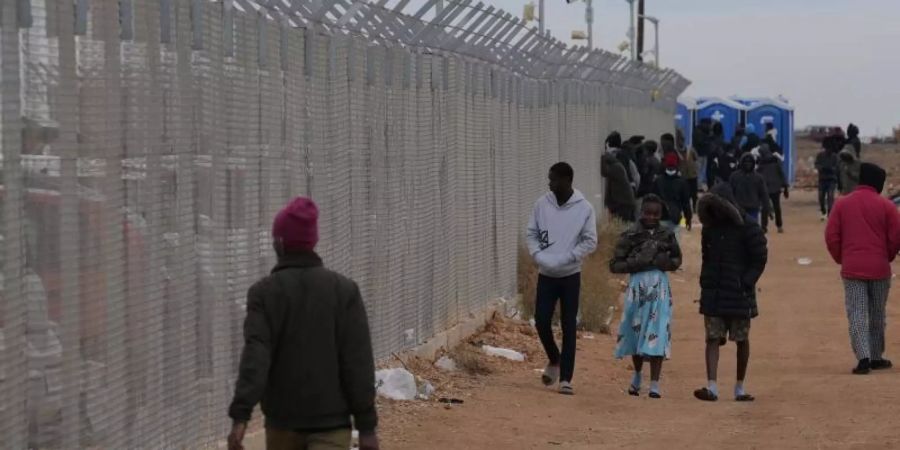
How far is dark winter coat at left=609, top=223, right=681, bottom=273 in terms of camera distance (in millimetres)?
13102

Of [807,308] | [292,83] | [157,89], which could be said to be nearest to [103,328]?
[157,89]

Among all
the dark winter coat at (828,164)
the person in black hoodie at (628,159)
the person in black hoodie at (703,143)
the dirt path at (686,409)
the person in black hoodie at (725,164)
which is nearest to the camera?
the dirt path at (686,409)

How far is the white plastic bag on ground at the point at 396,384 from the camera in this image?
1237 centimetres

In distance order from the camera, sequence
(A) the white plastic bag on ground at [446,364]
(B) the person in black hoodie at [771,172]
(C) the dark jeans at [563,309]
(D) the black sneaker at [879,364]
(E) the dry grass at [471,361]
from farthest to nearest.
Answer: (B) the person in black hoodie at [771,172] → (D) the black sneaker at [879,364] → (E) the dry grass at [471,361] → (A) the white plastic bag on ground at [446,364] → (C) the dark jeans at [563,309]

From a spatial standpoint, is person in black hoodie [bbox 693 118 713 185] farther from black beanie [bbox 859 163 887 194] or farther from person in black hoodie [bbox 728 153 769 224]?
black beanie [bbox 859 163 887 194]

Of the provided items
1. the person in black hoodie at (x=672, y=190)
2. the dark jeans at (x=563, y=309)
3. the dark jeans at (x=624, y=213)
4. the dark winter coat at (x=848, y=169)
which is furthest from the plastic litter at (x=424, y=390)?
the dark winter coat at (x=848, y=169)

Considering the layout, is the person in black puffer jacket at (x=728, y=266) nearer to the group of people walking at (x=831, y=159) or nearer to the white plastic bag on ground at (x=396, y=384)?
the white plastic bag on ground at (x=396, y=384)

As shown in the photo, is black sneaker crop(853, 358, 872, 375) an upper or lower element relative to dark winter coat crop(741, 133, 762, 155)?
lower

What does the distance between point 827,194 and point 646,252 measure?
25.4 meters

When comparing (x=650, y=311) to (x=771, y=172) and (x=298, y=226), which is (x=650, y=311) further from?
(x=771, y=172)

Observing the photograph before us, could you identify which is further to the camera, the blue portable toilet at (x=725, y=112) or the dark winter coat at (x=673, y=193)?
the blue portable toilet at (x=725, y=112)

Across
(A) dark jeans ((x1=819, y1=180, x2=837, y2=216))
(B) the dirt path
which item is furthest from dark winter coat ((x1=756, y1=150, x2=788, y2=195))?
(B) the dirt path

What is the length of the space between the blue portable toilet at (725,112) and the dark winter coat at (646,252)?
37.0m

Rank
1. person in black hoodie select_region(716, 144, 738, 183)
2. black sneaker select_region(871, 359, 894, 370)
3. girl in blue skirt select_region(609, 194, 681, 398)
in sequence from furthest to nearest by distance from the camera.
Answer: person in black hoodie select_region(716, 144, 738, 183) → black sneaker select_region(871, 359, 894, 370) → girl in blue skirt select_region(609, 194, 681, 398)
